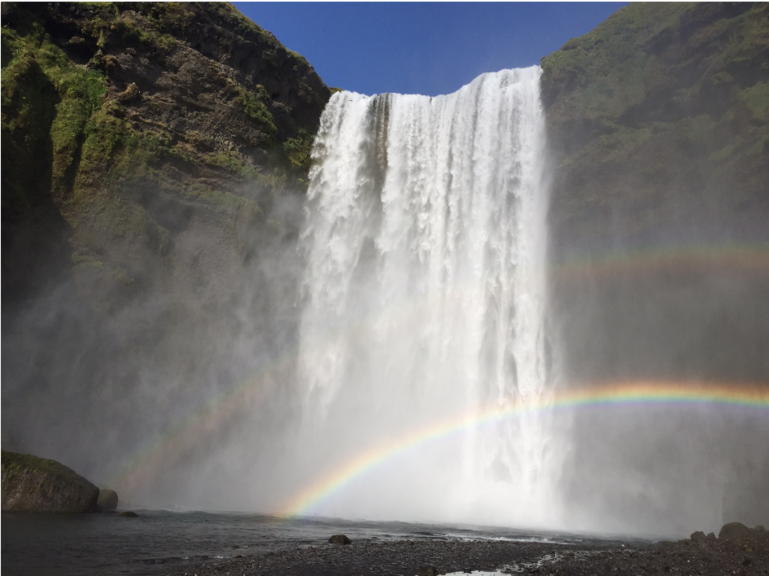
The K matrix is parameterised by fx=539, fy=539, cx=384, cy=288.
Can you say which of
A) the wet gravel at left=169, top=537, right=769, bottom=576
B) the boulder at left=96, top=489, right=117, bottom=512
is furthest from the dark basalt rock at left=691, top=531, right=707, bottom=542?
the boulder at left=96, top=489, right=117, bottom=512

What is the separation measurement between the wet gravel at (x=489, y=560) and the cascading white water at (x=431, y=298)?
9981 millimetres

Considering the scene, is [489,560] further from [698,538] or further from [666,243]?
[666,243]

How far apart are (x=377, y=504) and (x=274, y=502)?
4.05 metres

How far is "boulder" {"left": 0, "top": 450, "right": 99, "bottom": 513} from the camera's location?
1319 centimetres

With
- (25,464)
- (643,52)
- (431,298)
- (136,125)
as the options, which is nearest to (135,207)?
(136,125)

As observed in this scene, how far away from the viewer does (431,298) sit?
87.5 ft

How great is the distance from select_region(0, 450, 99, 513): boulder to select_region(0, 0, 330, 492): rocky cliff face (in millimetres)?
5871

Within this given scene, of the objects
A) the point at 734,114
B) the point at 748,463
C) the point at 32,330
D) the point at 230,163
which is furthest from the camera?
the point at 230,163

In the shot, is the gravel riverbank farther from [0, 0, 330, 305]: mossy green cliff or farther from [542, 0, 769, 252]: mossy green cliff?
[0, 0, 330, 305]: mossy green cliff

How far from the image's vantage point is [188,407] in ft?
75.9

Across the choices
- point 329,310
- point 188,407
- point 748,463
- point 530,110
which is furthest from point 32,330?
point 748,463

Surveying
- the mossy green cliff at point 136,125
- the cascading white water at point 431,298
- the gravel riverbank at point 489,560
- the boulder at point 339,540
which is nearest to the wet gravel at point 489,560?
the gravel riverbank at point 489,560

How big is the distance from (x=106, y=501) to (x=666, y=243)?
22555 mm

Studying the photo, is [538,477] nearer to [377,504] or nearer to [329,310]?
[377,504]
